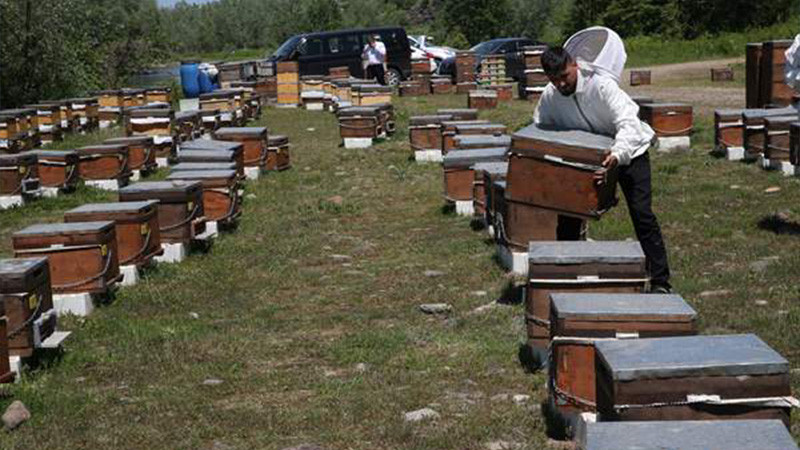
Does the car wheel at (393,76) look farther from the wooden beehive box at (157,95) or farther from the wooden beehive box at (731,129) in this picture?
the wooden beehive box at (731,129)

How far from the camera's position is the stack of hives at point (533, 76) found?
94.6ft

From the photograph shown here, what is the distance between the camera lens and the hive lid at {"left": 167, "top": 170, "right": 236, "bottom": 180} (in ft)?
42.7

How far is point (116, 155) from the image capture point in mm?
17125

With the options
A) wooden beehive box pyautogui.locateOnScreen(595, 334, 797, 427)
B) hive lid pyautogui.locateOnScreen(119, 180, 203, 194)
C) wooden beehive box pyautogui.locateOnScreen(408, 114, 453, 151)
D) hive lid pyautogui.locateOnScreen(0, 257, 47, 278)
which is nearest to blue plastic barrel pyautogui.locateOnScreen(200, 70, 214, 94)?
wooden beehive box pyautogui.locateOnScreen(408, 114, 453, 151)

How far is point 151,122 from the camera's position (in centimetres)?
2003

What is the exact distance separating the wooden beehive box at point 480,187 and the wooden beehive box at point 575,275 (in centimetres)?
473

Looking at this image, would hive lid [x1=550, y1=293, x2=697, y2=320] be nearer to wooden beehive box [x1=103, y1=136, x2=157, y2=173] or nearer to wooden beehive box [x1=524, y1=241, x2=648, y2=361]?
wooden beehive box [x1=524, y1=241, x2=648, y2=361]

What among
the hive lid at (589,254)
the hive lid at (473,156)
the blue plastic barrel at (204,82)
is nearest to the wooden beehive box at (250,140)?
the hive lid at (473,156)

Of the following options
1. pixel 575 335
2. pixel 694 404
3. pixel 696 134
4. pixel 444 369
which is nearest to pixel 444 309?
pixel 444 369

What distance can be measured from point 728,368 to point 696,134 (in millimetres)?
14835

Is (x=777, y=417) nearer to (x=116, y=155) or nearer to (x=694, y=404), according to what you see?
(x=694, y=404)

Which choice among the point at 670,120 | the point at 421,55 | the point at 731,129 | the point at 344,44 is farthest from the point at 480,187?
the point at 421,55

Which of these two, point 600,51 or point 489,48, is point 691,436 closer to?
point 600,51

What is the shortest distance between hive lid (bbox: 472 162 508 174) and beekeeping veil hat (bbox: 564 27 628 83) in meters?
3.23
